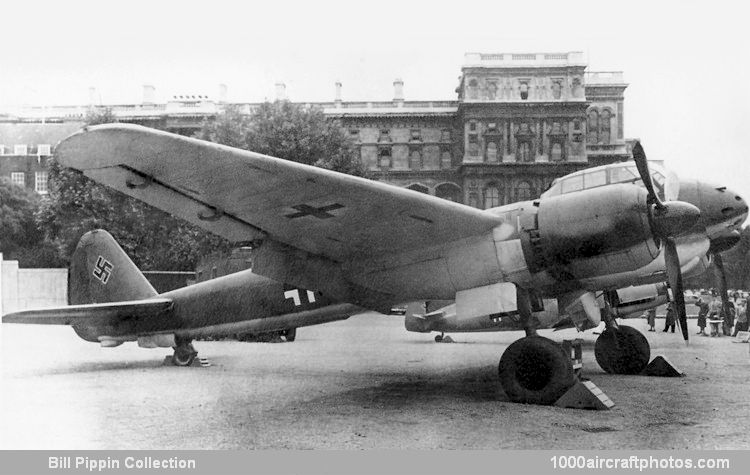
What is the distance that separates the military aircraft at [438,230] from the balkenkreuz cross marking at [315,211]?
0.04ft

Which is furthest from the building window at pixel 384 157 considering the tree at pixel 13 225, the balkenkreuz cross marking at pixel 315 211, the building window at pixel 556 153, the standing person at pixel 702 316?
the balkenkreuz cross marking at pixel 315 211

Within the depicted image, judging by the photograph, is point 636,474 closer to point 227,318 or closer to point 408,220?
point 408,220

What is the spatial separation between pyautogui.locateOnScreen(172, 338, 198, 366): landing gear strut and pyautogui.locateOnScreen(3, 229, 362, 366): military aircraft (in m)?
0.02

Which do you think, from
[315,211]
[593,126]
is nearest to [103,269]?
[315,211]

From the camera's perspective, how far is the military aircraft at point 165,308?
9.20 meters

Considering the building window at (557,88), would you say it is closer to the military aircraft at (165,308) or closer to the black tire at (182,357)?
the military aircraft at (165,308)

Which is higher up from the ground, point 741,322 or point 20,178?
point 20,178

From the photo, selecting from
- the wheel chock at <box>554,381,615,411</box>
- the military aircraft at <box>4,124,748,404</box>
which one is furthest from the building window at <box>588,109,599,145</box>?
the wheel chock at <box>554,381,615,411</box>

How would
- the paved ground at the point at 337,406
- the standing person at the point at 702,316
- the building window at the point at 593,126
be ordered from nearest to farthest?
the paved ground at the point at 337,406 < the building window at the point at 593,126 < the standing person at the point at 702,316

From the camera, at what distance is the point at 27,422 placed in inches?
237

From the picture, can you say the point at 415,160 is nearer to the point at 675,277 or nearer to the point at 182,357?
the point at 182,357

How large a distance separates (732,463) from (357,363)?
7.51m

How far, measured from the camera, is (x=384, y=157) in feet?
122

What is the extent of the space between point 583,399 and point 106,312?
24.8 feet
